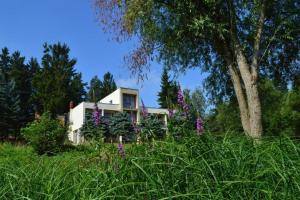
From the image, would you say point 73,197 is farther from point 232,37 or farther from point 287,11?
point 287,11

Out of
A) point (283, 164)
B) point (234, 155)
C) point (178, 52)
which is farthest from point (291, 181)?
point (178, 52)

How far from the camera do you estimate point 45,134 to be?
78.4 ft

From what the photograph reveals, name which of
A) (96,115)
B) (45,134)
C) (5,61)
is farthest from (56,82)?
(96,115)

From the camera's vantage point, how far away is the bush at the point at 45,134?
911 inches

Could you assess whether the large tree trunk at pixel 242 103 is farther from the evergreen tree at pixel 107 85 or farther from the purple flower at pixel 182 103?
the evergreen tree at pixel 107 85

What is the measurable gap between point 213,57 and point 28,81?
56.4 meters

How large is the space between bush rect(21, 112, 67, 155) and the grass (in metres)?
19.6

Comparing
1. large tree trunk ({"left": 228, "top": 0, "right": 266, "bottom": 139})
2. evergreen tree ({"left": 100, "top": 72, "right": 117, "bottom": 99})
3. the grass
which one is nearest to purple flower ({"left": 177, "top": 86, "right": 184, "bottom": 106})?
the grass

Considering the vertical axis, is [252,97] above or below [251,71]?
below

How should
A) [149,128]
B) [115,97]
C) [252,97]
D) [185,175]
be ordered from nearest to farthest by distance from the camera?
[185,175]
[149,128]
[252,97]
[115,97]

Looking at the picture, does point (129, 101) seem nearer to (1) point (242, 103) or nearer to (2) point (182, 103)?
(1) point (242, 103)

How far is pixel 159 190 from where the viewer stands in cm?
229

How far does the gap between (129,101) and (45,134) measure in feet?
118

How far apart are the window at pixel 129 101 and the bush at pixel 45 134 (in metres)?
32.7
